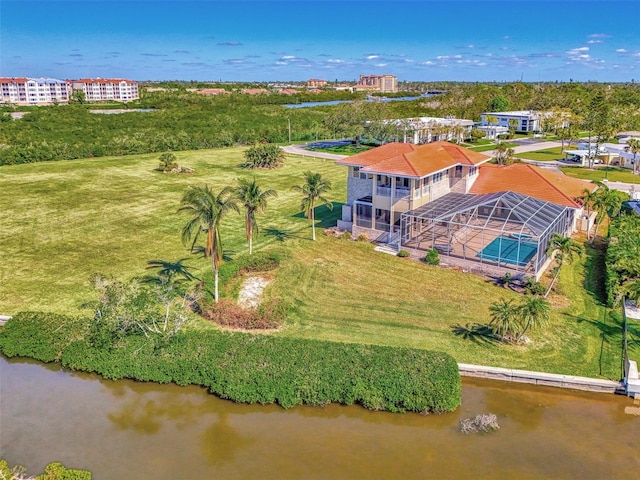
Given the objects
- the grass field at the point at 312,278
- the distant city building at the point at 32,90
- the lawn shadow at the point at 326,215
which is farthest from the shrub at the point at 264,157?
the distant city building at the point at 32,90

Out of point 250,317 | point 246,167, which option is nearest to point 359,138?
point 246,167

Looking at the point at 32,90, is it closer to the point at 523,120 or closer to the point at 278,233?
the point at 523,120

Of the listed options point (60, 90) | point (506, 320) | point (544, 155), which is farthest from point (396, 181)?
point (60, 90)

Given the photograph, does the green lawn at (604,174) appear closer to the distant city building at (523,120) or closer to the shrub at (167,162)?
the distant city building at (523,120)

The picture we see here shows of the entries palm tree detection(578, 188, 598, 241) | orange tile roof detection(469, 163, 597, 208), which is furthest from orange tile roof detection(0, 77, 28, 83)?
palm tree detection(578, 188, 598, 241)

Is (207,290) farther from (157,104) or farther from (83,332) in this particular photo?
(157,104)
